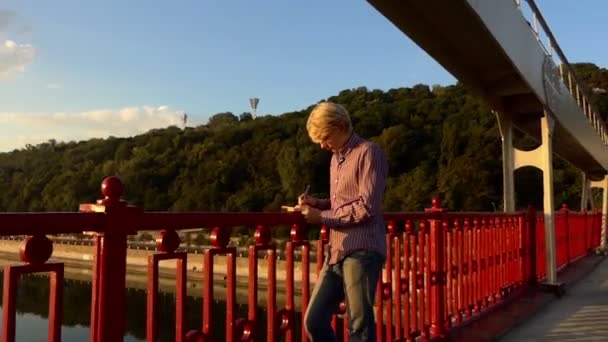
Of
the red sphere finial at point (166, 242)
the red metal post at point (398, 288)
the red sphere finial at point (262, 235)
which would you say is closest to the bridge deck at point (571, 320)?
the red metal post at point (398, 288)

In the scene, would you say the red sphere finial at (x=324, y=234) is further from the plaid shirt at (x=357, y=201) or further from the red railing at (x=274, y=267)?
the plaid shirt at (x=357, y=201)

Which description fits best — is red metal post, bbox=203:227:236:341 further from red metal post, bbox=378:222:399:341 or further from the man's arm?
red metal post, bbox=378:222:399:341

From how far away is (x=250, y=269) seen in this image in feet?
7.86

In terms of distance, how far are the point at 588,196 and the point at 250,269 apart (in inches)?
627

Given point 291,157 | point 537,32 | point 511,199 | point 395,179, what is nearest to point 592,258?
point 511,199

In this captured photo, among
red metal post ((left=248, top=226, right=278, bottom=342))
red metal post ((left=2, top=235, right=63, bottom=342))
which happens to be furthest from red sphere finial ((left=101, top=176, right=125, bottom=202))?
red metal post ((left=248, top=226, right=278, bottom=342))

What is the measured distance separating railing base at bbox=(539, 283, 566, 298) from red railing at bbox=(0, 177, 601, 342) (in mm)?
561

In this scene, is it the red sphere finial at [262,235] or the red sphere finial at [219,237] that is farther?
the red sphere finial at [262,235]

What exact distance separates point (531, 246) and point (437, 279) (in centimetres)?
321

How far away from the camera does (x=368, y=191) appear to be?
2334 millimetres

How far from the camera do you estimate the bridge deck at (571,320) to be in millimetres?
4469

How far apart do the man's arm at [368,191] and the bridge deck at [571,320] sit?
2664mm

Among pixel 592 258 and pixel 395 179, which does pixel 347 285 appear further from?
pixel 395 179

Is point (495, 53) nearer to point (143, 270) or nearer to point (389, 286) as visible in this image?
point (389, 286)
